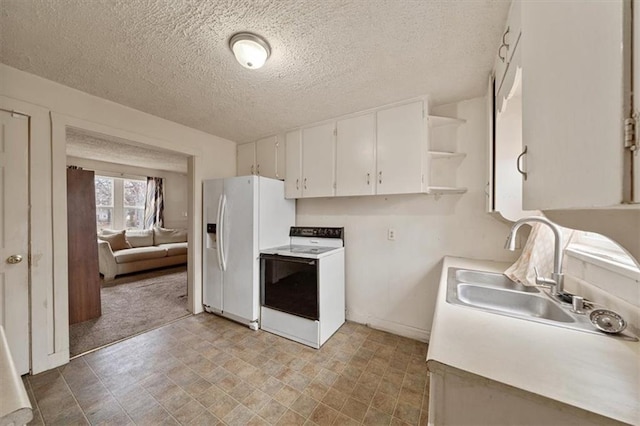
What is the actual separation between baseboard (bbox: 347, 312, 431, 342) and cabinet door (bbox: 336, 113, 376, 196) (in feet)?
4.56

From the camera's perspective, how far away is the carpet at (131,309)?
233 centimetres

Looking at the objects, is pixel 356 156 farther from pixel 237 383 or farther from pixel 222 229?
pixel 237 383

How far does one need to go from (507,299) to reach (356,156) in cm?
165

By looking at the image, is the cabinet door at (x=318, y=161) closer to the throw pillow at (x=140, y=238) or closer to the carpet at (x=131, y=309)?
the carpet at (x=131, y=309)

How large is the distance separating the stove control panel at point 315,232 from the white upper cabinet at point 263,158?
2.33ft

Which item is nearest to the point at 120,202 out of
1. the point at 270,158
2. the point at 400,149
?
the point at 270,158

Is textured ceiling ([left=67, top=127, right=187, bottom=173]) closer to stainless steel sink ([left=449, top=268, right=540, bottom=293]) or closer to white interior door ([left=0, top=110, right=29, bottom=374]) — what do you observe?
white interior door ([left=0, top=110, right=29, bottom=374])


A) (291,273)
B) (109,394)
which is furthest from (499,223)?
(109,394)

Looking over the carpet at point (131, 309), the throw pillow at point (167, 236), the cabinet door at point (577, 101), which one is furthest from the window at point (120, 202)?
the cabinet door at point (577, 101)

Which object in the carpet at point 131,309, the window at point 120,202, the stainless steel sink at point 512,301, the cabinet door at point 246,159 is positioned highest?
the cabinet door at point 246,159

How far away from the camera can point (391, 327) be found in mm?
2426

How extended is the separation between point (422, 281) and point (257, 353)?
1.70m

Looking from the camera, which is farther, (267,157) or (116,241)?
(116,241)

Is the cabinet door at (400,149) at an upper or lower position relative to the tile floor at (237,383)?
upper
